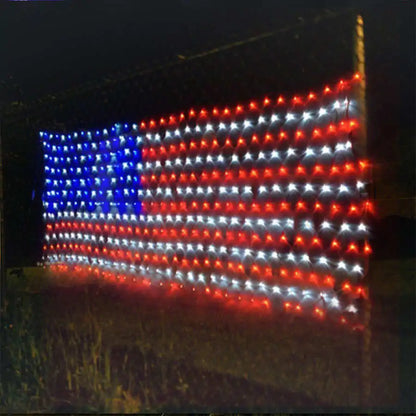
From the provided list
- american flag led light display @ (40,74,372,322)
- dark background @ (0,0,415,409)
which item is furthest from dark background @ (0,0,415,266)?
american flag led light display @ (40,74,372,322)

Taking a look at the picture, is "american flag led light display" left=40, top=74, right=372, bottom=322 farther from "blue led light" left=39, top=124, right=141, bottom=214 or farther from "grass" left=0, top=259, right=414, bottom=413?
"grass" left=0, top=259, right=414, bottom=413

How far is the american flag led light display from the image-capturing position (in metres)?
2.74

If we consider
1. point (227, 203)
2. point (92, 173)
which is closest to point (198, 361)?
point (227, 203)

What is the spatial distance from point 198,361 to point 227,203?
4.10 ft

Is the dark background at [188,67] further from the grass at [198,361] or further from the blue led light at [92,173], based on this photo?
the grass at [198,361]

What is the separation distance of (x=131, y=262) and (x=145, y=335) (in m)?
0.84

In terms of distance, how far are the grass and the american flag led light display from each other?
0.25 meters

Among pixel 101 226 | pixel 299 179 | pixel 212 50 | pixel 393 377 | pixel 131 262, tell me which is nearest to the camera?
pixel 393 377

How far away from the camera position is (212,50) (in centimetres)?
328

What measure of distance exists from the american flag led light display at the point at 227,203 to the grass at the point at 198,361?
250mm

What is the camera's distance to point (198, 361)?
2.95 meters

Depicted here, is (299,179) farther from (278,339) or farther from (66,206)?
(66,206)

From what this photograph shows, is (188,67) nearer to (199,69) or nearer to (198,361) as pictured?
(199,69)

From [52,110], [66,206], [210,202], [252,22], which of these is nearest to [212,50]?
[252,22]
